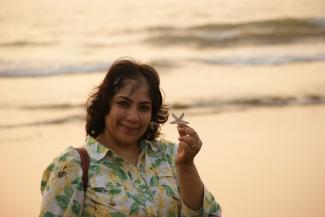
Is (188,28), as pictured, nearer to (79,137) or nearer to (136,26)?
(136,26)

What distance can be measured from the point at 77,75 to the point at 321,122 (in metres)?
3.95

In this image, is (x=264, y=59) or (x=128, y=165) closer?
(x=128, y=165)

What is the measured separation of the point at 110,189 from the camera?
2977 mm

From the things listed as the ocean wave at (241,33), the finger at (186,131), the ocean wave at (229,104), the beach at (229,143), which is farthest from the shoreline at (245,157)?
the finger at (186,131)

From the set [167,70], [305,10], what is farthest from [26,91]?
[305,10]

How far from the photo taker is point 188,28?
1237 cm

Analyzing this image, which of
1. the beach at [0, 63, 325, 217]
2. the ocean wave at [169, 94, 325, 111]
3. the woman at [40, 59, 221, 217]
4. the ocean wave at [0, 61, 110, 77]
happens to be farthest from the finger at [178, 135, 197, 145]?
the ocean wave at [0, 61, 110, 77]

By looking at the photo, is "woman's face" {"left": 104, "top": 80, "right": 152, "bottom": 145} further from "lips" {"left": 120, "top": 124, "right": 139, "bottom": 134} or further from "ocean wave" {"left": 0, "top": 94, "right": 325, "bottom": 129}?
"ocean wave" {"left": 0, "top": 94, "right": 325, "bottom": 129}

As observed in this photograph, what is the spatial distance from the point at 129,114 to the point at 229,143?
14.0ft

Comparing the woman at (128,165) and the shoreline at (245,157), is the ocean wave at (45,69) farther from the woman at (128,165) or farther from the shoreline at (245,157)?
the woman at (128,165)

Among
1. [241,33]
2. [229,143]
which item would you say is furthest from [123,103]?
[241,33]

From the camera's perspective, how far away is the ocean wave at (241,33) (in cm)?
1129

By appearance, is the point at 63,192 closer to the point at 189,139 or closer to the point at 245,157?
the point at 189,139

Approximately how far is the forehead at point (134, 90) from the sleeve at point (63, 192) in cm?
43
